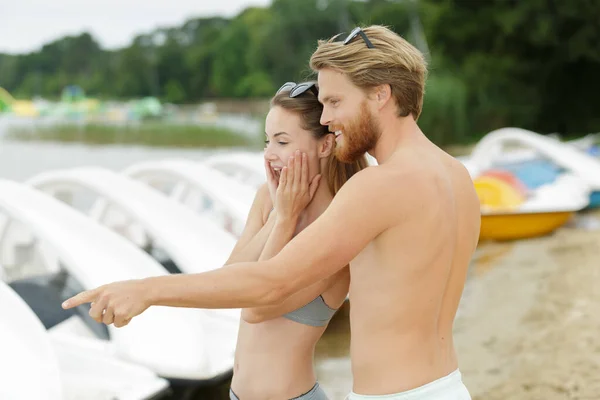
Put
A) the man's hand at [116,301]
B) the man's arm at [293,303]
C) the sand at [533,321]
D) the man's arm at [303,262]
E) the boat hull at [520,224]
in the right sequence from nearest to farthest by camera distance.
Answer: the man's hand at [116,301], the man's arm at [303,262], the man's arm at [293,303], the sand at [533,321], the boat hull at [520,224]

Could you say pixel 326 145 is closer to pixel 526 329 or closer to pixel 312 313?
pixel 312 313

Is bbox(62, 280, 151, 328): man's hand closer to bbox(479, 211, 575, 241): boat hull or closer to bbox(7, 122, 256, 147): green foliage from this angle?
Result: bbox(479, 211, 575, 241): boat hull

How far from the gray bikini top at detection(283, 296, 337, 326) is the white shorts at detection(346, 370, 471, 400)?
1.06 feet

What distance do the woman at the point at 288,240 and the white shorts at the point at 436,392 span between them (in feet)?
1.04

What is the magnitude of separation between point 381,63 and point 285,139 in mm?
469

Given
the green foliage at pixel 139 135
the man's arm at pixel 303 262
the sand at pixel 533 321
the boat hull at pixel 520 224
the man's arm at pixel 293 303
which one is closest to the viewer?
the man's arm at pixel 303 262

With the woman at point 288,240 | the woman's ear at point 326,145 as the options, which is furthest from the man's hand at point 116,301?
the woman's ear at point 326,145

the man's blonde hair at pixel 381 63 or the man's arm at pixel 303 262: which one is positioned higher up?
the man's blonde hair at pixel 381 63

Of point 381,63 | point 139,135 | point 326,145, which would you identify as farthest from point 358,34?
point 139,135

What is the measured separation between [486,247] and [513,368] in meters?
4.34

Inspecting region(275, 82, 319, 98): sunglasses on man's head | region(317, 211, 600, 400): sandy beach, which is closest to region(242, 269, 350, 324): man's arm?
region(275, 82, 319, 98): sunglasses on man's head

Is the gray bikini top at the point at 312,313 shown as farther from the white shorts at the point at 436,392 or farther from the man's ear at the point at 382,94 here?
the man's ear at the point at 382,94

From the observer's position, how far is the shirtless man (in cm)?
174

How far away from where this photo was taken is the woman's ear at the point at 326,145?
222 cm
